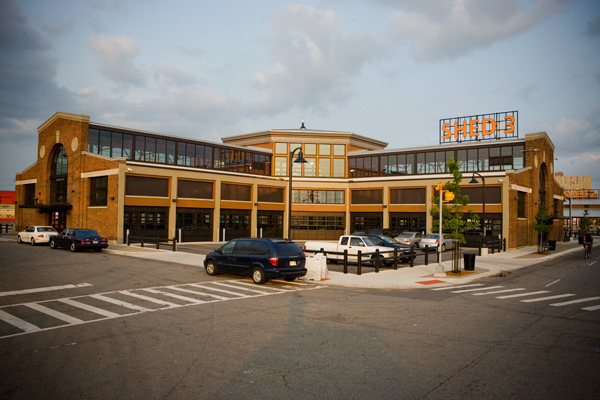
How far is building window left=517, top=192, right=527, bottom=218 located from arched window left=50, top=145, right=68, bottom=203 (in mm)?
46467

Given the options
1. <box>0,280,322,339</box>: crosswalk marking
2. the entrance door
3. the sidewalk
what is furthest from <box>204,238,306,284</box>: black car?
the entrance door

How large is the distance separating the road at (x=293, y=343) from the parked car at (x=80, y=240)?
488 inches

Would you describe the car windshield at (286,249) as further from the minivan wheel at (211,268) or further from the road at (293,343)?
the minivan wheel at (211,268)

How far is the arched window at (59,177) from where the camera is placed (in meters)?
43.3

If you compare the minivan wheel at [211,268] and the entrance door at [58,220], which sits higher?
the entrance door at [58,220]

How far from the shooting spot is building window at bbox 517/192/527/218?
1706 inches

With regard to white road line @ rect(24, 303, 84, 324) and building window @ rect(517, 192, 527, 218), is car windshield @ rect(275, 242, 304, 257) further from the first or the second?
building window @ rect(517, 192, 527, 218)

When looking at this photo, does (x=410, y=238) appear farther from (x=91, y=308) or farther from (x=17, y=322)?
(x=17, y=322)

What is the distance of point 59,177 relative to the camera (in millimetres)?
43875

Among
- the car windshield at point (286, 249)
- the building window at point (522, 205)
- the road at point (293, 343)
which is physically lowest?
the road at point (293, 343)

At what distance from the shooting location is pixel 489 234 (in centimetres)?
4147

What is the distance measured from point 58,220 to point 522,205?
160 ft

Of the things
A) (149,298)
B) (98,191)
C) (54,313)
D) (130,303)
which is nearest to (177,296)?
(149,298)

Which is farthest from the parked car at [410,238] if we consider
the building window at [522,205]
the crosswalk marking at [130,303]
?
the crosswalk marking at [130,303]
